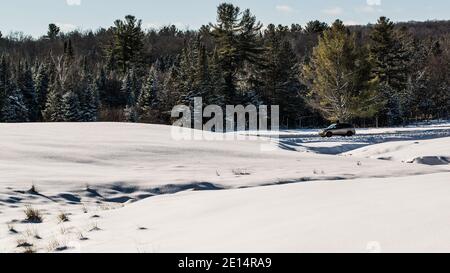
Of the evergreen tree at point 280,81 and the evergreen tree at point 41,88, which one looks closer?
the evergreen tree at point 280,81

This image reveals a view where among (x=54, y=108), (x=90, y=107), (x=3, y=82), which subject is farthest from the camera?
(x=3, y=82)

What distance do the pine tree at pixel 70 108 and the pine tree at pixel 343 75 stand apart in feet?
89.2

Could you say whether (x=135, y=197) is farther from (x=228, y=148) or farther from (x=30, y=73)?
(x=30, y=73)

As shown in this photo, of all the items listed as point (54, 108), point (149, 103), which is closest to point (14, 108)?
point (54, 108)

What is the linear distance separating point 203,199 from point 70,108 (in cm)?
4795

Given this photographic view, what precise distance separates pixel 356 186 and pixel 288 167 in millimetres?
7033

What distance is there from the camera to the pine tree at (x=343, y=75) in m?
40.9

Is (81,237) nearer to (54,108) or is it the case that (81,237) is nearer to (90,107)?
(54,108)

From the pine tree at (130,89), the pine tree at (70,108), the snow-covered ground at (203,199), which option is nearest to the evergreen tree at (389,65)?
the pine tree at (130,89)

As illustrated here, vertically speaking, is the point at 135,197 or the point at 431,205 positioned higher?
the point at 431,205

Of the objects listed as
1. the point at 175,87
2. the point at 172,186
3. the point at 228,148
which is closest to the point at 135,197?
the point at 172,186

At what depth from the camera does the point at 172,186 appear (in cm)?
1191

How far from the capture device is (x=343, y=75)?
134 feet

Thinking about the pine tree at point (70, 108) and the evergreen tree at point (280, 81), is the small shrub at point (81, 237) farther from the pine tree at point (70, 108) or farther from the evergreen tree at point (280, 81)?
the evergreen tree at point (280, 81)
